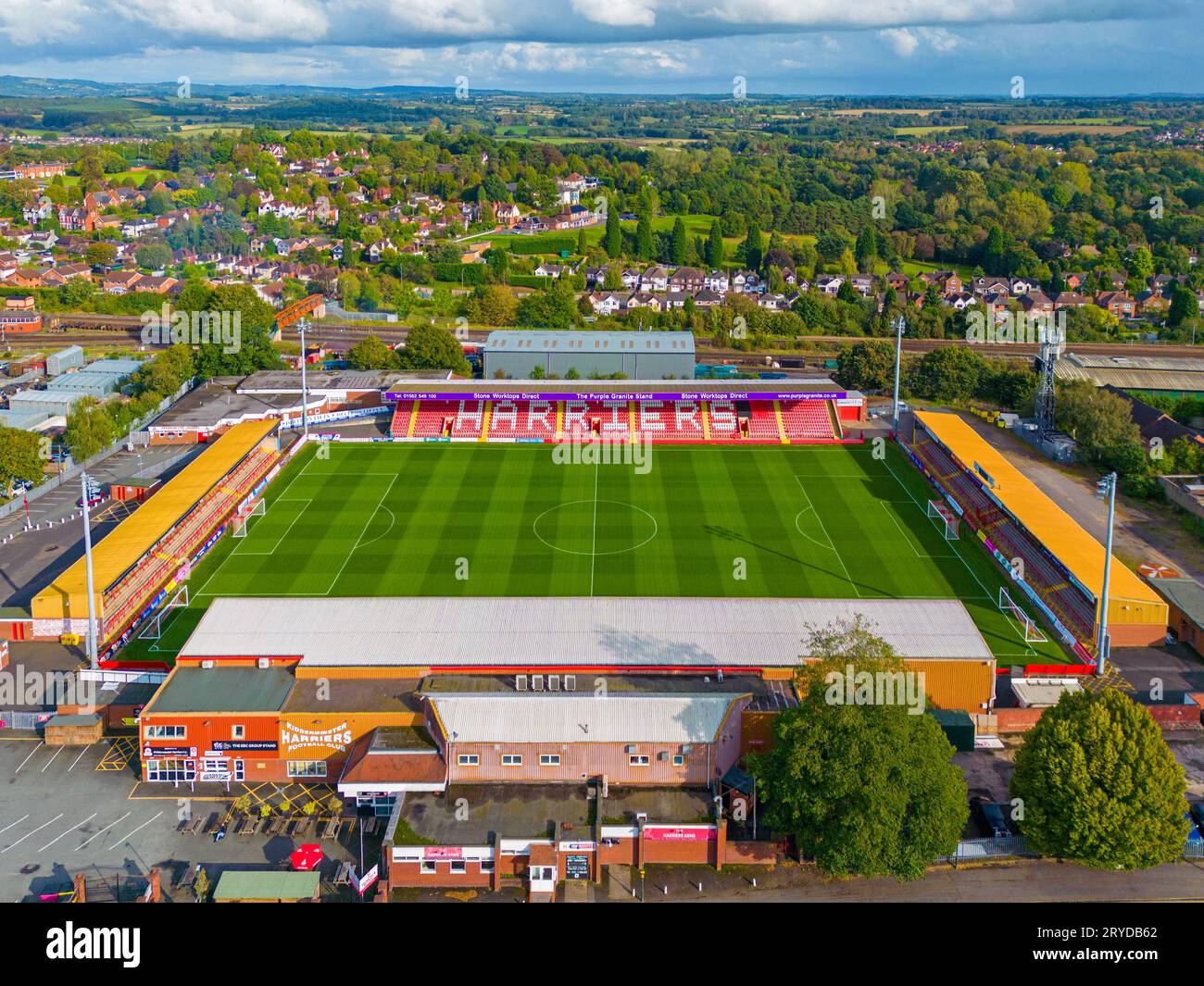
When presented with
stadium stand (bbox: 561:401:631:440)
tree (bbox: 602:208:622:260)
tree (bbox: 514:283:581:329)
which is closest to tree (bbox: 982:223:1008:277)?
tree (bbox: 602:208:622:260)

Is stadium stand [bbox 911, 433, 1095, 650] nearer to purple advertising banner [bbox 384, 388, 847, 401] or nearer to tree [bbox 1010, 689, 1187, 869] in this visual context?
purple advertising banner [bbox 384, 388, 847, 401]

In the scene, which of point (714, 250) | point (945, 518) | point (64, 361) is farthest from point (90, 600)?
point (714, 250)

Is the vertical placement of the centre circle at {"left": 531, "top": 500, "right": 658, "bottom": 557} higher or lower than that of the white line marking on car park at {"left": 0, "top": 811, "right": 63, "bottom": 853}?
higher

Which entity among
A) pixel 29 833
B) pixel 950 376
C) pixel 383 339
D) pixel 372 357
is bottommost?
pixel 29 833

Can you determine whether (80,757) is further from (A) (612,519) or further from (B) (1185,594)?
(B) (1185,594)

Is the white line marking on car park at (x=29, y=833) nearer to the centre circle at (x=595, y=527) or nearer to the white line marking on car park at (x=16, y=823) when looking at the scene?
the white line marking on car park at (x=16, y=823)

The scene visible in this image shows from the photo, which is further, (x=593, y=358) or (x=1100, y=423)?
(x=593, y=358)

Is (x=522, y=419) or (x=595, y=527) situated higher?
(x=522, y=419)
